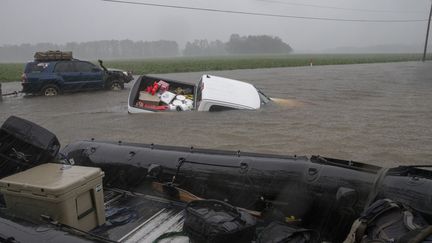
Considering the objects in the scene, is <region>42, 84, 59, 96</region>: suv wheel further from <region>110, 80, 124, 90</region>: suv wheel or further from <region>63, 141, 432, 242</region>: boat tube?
<region>63, 141, 432, 242</region>: boat tube

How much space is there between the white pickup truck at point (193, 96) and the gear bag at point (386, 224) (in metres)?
8.78

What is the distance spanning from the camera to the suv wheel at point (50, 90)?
20641 mm

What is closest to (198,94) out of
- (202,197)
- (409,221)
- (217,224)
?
(202,197)

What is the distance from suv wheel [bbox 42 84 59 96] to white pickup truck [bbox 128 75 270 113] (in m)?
9.35

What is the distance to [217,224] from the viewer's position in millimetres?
3205

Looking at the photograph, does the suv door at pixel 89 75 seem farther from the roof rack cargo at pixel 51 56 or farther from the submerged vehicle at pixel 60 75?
the roof rack cargo at pixel 51 56

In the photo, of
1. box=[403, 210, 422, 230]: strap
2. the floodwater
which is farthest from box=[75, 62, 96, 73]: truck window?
box=[403, 210, 422, 230]: strap

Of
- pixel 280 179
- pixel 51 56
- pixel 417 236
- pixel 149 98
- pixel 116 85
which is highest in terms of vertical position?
pixel 51 56

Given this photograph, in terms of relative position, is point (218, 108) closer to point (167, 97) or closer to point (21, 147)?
point (167, 97)

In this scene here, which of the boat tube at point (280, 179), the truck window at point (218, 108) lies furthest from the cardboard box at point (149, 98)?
the boat tube at point (280, 179)

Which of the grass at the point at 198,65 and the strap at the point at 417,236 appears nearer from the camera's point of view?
the strap at the point at 417,236

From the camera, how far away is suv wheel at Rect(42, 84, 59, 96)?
20.6 meters

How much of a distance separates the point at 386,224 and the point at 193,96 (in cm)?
1089

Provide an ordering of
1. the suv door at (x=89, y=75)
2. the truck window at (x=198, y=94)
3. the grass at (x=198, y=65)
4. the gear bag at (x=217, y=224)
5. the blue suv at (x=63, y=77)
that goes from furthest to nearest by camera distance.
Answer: the grass at (x=198, y=65), the suv door at (x=89, y=75), the blue suv at (x=63, y=77), the truck window at (x=198, y=94), the gear bag at (x=217, y=224)
